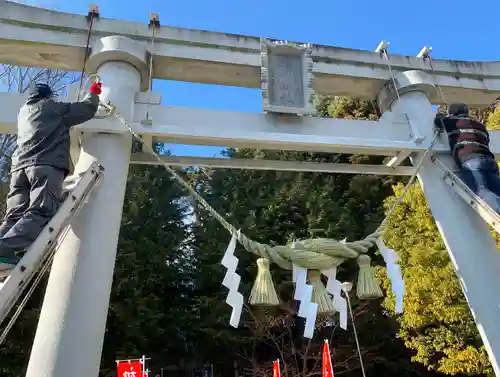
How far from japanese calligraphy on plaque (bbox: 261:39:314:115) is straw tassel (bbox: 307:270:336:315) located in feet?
4.35

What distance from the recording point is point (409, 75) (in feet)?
13.9

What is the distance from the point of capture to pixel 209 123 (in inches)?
141

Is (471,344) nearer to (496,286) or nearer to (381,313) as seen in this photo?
(381,313)

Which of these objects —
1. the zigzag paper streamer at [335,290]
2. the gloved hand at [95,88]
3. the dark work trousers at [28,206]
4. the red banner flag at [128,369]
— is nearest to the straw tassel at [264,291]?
the zigzag paper streamer at [335,290]

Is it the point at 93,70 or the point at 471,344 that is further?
the point at 471,344

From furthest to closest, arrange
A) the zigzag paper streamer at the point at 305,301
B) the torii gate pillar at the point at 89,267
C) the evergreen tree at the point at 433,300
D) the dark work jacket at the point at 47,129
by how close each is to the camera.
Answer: the evergreen tree at the point at 433,300, the zigzag paper streamer at the point at 305,301, the dark work jacket at the point at 47,129, the torii gate pillar at the point at 89,267

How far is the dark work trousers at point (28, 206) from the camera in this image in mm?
2314

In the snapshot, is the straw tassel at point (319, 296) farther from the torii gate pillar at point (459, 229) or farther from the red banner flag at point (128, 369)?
the red banner flag at point (128, 369)

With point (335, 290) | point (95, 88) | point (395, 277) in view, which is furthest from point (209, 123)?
point (395, 277)

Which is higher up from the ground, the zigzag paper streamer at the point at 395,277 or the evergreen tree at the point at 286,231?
the evergreen tree at the point at 286,231

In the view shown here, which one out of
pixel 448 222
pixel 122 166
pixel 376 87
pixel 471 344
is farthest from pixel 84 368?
pixel 471 344

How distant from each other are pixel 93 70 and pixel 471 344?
816cm

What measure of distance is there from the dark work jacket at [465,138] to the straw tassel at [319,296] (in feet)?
5.26

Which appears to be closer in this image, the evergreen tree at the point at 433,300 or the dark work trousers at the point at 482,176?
the dark work trousers at the point at 482,176
